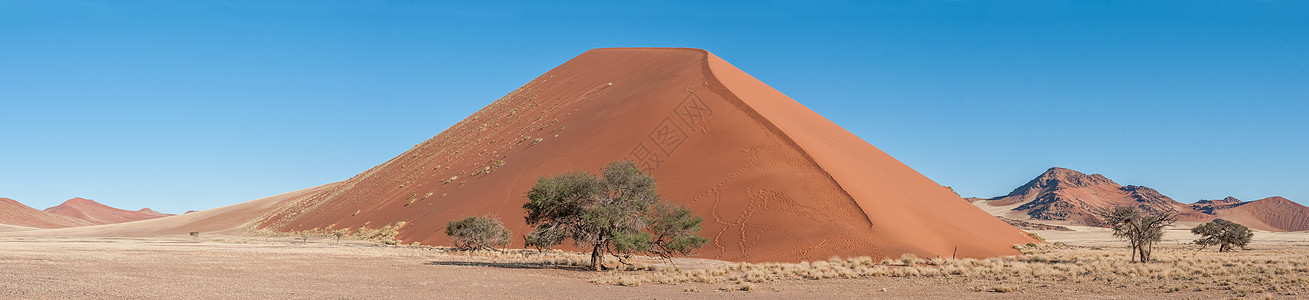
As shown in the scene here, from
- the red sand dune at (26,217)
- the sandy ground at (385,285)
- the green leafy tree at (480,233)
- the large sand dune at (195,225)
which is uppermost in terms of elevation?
the red sand dune at (26,217)

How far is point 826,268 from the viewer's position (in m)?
27.2

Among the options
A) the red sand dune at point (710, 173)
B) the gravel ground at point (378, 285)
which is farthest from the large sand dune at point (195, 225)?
the gravel ground at point (378, 285)

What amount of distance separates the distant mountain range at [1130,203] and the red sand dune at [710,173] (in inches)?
4324

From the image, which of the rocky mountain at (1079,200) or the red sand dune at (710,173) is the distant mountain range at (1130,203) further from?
the red sand dune at (710,173)

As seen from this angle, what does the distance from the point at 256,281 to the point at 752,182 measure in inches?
960

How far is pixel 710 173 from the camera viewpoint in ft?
134

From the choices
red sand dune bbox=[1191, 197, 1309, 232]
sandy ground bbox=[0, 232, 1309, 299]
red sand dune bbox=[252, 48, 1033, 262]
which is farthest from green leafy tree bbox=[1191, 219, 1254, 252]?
red sand dune bbox=[1191, 197, 1309, 232]

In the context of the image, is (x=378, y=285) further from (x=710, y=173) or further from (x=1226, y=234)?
(x=1226, y=234)

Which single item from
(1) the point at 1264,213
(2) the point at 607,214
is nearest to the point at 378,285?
(2) the point at 607,214

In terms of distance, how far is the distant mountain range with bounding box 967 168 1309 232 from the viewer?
15312 cm

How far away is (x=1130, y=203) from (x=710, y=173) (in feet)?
477

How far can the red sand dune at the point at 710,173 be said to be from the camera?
Result: 34.9m

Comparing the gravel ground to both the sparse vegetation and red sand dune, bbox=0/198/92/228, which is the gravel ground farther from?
red sand dune, bbox=0/198/92/228

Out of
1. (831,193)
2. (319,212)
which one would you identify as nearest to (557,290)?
(831,193)
